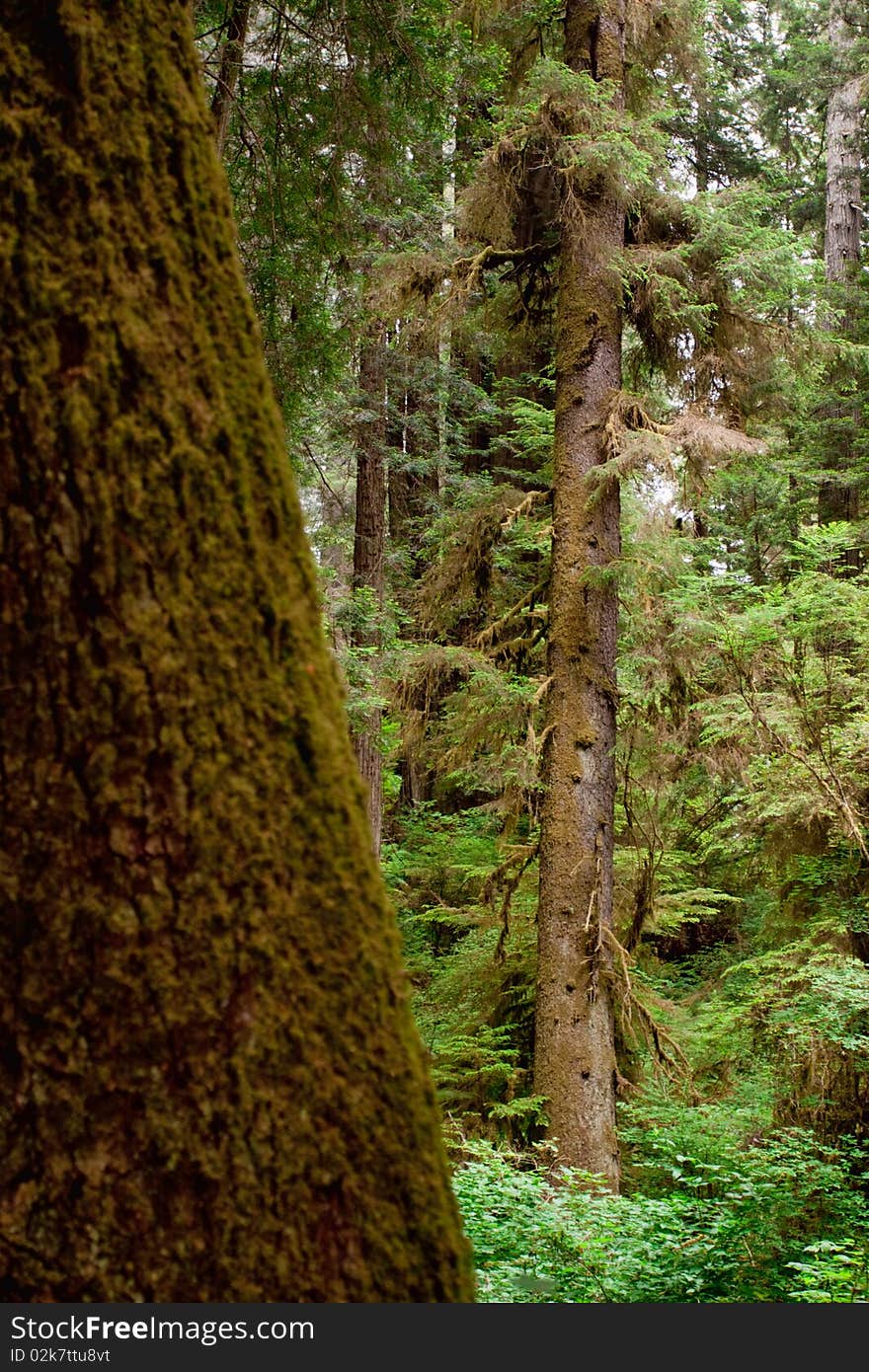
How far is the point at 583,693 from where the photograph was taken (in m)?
7.43

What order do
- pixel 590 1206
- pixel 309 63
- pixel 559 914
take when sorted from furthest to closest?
pixel 559 914
pixel 309 63
pixel 590 1206

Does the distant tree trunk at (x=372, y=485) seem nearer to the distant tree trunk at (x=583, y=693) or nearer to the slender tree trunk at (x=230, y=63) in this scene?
the distant tree trunk at (x=583, y=693)

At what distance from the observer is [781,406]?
8.57 metres

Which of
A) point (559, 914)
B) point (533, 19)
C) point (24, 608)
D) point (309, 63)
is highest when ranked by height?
point (533, 19)

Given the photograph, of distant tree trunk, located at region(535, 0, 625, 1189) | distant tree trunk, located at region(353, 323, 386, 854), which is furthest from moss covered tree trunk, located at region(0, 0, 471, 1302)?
distant tree trunk, located at region(353, 323, 386, 854)

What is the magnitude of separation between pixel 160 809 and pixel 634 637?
6.86m

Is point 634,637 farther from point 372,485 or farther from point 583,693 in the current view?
point 372,485

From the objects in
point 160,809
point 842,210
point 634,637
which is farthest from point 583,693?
point 842,210

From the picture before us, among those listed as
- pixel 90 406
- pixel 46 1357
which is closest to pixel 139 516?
pixel 90 406

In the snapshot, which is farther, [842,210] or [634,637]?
[842,210]

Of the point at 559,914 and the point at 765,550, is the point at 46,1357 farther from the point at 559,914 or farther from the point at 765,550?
the point at 765,550

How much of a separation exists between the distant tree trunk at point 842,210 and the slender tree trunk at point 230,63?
11.2 m

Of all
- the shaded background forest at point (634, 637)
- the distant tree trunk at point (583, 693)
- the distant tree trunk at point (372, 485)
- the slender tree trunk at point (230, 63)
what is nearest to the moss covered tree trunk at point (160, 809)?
the shaded background forest at point (634, 637)

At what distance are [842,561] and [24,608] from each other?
47.6 ft
